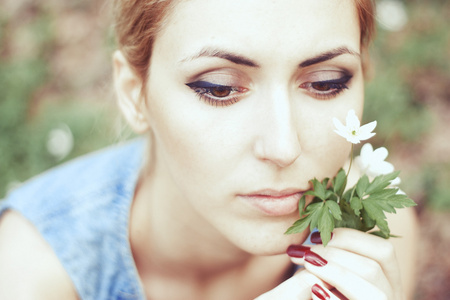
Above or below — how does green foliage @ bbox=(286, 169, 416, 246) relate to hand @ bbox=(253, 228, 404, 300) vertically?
above

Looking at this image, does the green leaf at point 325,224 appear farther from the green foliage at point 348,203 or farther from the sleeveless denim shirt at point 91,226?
the sleeveless denim shirt at point 91,226

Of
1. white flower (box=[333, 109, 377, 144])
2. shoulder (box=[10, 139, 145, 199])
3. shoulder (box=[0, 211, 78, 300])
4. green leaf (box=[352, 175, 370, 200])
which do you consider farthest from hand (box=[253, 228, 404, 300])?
shoulder (box=[10, 139, 145, 199])

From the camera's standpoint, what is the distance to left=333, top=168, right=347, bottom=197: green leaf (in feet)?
6.22

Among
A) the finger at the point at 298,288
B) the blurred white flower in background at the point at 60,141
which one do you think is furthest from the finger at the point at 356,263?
the blurred white flower in background at the point at 60,141

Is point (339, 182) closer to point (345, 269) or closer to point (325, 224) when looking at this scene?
point (325, 224)

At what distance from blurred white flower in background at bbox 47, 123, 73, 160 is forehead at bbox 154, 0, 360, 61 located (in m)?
3.17

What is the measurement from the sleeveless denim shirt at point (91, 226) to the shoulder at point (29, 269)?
5 cm

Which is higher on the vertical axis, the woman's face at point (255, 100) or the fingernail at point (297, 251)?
the woman's face at point (255, 100)

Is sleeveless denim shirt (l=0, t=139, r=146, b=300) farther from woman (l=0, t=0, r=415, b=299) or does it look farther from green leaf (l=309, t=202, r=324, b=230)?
green leaf (l=309, t=202, r=324, b=230)

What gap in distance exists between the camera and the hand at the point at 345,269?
197cm

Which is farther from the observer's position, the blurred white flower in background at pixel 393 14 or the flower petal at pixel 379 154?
the blurred white flower in background at pixel 393 14

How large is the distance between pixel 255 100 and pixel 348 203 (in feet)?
1.78

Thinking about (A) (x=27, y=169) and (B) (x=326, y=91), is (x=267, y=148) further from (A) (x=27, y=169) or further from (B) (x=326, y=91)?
(A) (x=27, y=169)

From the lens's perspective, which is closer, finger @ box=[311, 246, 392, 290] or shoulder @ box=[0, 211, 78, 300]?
finger @ box=[311, 246, 392, 290]
